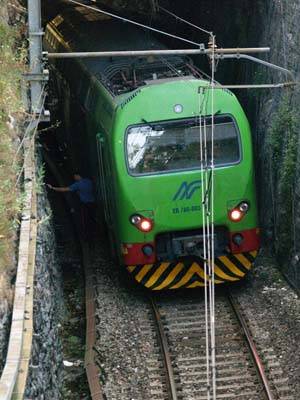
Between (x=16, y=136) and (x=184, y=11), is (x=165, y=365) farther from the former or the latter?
(x=184, y=11)

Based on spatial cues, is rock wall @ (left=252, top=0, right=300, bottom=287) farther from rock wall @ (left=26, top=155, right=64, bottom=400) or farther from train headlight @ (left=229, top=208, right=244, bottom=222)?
rock wall @ (left=26, top=155, right=64, bottom=400)

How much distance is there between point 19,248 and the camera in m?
7.74

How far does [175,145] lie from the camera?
36.1 feet

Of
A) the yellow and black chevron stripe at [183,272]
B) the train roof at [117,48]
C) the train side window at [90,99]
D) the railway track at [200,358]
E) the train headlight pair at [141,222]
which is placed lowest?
the railway track at [200,358]

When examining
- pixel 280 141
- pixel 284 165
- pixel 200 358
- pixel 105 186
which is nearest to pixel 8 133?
pixel 105 186

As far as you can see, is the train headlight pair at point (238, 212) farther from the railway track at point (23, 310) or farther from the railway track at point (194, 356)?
the railway track at point (23, 310)

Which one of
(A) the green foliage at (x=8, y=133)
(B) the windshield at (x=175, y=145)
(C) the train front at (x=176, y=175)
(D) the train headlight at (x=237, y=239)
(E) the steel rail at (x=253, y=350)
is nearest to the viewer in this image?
(A) the green foliage at (x=8, y=133)

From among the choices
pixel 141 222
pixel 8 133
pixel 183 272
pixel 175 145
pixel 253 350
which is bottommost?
pixel 253 350

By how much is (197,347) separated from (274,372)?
1250 millimetres

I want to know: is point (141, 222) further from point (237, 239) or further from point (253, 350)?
point (253, 350)

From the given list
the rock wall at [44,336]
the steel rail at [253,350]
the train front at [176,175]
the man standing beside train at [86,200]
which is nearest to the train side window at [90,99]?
the man standing beside train at [86,200]

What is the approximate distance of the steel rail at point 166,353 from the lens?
30.7 ft

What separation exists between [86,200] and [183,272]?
2.72 metres

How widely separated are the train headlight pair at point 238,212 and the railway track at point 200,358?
1.40 meters
